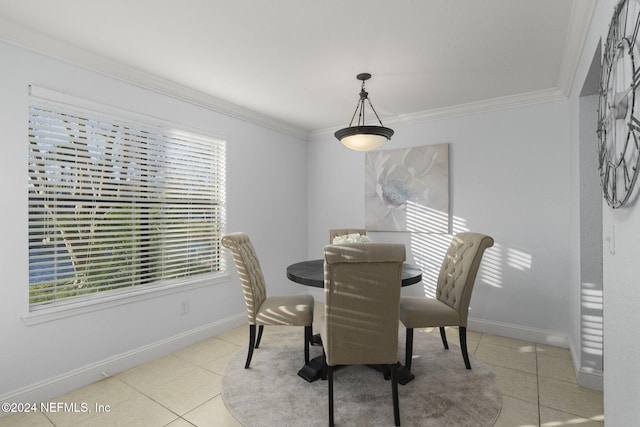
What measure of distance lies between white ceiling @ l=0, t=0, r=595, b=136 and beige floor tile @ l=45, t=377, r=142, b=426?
7.90 ft

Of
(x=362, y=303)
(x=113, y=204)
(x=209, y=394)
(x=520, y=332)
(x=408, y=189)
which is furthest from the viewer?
(x=408, y=189)

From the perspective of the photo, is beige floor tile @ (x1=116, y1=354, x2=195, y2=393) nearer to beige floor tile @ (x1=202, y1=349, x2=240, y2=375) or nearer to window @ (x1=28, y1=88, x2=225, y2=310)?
beige floor tile @ (x1=202, y1=349, x2=240, y2=375)

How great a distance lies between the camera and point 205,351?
117 inches

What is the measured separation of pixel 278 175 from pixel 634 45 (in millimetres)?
3609

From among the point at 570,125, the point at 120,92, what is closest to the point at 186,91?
the point at 120,92

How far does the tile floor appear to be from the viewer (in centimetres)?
197

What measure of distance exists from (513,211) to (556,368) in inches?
57.5

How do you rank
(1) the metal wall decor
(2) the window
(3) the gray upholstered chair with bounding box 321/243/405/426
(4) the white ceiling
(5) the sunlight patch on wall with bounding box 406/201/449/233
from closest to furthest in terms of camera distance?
(1) the metal wall decor < (3) the gray upholstered chair with bounding box 321/243/405/426 < (4) the white ceiling < (2) the window < (5) the sunlight patch on wall with bounding box 406/201/449/233

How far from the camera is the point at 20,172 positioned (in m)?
2.11

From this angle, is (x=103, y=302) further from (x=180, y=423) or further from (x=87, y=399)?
(x=180, y=423)

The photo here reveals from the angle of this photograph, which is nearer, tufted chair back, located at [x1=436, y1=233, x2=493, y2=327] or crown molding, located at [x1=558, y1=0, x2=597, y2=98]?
crown molding, located at [x1=558, y1=0, x2=597, y2=98]

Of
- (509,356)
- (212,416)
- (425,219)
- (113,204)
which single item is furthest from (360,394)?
(113,204)

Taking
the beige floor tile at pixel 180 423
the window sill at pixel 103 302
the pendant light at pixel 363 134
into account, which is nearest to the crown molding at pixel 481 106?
the pendant light at pixel 363 134

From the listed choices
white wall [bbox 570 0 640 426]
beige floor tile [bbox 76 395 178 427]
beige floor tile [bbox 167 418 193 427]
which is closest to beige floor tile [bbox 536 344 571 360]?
white wall [bbox 570 0 640 426]
